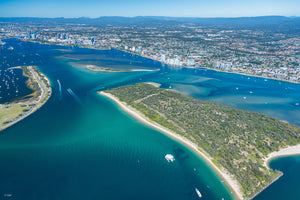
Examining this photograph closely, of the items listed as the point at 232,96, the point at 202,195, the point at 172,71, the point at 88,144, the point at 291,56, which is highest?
the point at 291,56

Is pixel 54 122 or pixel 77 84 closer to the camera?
pixel 54 122

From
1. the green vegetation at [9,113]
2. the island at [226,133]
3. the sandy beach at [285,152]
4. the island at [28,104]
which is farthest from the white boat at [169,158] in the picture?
the green vegetation at [9,113]

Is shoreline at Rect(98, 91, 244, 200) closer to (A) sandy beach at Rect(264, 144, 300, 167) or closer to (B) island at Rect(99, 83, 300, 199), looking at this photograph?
(B) island at Rect(99, 83, 300, 199)

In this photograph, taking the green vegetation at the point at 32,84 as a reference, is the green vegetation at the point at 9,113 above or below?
below

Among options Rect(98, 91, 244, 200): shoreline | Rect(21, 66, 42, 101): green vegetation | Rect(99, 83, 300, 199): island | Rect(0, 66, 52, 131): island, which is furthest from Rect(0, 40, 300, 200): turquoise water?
Rect(21, 66, 42, 101): green vegetation

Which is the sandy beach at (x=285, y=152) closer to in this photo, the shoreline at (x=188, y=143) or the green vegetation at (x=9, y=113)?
the shoreline at (x=188, y=143)

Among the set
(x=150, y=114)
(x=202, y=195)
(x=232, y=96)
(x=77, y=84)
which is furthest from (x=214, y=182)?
(x=77, y=84)

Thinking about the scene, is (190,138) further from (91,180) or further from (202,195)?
(91,180)
